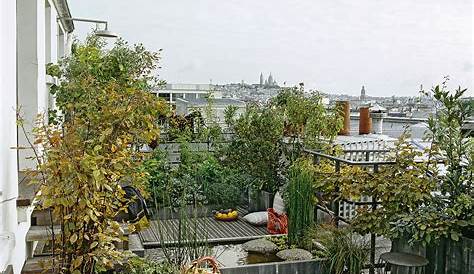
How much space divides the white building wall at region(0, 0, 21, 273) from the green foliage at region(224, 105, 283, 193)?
5.13 metres

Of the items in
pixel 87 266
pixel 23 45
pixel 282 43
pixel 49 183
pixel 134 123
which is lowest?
pixel 87 266

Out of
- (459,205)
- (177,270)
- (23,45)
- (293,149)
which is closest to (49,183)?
(177,270)

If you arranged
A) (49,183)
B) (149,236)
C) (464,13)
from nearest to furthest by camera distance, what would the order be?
(49,183)
(149,236)
(464,13)

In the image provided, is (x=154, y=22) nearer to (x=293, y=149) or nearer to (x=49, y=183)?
(x=293, y=149)

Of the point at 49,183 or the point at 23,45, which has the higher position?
the point at 23,45

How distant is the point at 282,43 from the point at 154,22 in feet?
10.0

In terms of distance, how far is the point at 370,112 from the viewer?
34.9ft

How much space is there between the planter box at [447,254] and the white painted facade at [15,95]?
9.73ft

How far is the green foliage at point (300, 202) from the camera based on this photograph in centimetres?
530

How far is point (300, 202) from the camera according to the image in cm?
531

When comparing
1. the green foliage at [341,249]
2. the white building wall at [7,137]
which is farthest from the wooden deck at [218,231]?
the white building wall at [7,137]

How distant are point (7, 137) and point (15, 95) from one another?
1.24ft

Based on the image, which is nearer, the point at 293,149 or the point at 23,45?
the point at 23,45

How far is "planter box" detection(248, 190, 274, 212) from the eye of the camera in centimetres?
762
